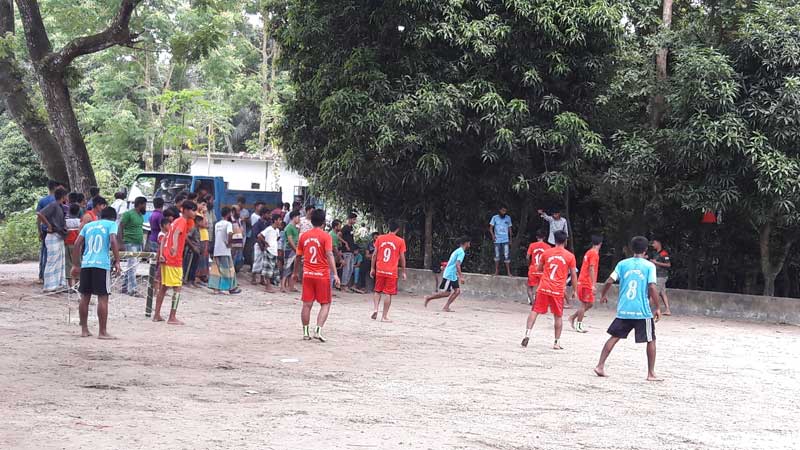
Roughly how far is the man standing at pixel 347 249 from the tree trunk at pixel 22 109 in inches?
251

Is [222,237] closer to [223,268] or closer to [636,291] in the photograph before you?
[223,268]

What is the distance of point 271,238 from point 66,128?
476cm

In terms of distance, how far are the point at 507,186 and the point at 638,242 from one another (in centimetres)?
1126

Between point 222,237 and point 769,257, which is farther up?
point 769,257

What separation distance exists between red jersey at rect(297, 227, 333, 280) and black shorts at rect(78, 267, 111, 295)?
2.62 m

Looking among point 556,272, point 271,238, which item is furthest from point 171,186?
point 556,272

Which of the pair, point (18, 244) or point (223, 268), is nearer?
point (223, 268)

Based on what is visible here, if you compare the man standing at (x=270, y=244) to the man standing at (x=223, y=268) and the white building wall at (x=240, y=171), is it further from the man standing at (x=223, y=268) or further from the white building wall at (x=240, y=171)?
the white building wall at (x=240, y=171)

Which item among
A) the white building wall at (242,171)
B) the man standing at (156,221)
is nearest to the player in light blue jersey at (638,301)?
the man standing at (156,221)

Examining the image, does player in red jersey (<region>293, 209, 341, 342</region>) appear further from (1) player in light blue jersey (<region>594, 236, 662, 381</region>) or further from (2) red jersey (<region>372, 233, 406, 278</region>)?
(1) player in light blue jersey (<region>594, 236, 662, 381</region>)

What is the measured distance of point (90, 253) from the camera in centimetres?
1163

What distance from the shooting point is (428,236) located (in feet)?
76.3

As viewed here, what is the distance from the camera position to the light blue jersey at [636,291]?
10.5 m

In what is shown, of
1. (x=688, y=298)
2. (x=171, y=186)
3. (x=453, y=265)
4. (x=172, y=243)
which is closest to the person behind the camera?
(x=172, y=243)
